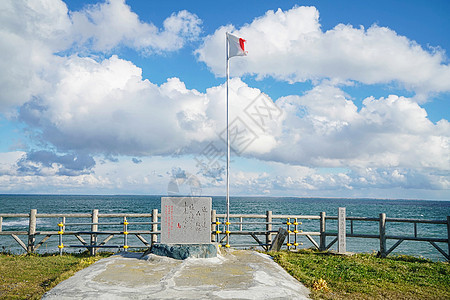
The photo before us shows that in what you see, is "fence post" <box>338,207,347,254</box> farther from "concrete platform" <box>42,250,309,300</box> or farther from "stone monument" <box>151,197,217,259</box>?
"stone monument" <box>151,197,217,259</box>

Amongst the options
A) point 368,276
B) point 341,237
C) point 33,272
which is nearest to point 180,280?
point 33,272

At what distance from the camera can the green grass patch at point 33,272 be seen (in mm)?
7083

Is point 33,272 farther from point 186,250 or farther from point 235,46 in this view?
point 235,46

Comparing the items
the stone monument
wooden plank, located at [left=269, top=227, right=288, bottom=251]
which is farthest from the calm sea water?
the stone monument

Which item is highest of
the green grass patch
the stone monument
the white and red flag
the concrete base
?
the white and red flag

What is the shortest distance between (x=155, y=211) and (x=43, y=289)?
522cm

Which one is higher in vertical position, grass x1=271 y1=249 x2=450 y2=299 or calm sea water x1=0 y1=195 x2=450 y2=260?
grass x1=271 y1=249 x2=450 y2=299

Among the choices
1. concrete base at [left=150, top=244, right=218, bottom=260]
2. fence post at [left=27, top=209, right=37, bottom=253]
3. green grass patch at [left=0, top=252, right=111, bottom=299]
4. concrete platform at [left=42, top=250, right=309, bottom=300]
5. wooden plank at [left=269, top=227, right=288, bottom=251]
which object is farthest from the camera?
fence post at [left=27, top=209, right=37, bottom=253]

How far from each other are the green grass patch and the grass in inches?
215

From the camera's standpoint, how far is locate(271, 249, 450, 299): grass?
728 cm

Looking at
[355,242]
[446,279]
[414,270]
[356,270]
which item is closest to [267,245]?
[356,270]

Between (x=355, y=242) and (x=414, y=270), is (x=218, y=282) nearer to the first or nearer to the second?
(x=414, y=270)

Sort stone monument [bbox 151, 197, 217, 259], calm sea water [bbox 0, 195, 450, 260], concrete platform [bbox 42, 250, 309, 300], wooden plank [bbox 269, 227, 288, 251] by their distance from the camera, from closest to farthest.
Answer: concrete platform [bbox 42, 250, 309, 300] < stone monument [bbox 151, 197, 217, 259] < wooden plank [bbox 269, 227, 288, 251] < calm sea water [bbox 0, 195, 450, 260]

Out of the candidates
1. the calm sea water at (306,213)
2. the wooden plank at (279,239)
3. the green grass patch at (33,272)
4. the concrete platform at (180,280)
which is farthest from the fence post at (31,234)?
the wooden plank at (279,239)
